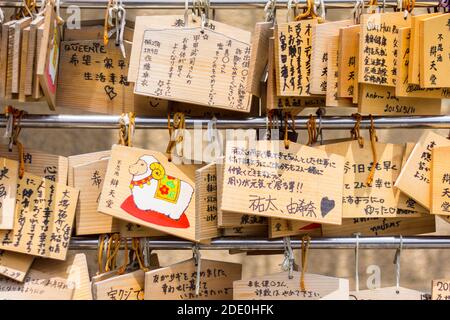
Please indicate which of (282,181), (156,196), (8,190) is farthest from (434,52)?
(8,190)

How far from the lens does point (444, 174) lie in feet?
4.34

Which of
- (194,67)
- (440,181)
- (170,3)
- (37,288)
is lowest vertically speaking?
(37,288)

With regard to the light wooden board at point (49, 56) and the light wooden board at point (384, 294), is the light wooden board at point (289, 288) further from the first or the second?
the light wooden board at point (49, 56)

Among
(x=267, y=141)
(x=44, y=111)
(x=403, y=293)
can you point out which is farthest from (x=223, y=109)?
(x=44, y=111)

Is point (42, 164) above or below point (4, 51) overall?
below

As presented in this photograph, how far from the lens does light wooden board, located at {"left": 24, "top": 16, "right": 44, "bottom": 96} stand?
48.9 inches

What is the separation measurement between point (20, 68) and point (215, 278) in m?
0.55

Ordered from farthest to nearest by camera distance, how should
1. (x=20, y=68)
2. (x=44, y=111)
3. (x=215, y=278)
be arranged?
1. (x=44, y=111)
2. (x=215, y=278)
3. (x=20, y=68)

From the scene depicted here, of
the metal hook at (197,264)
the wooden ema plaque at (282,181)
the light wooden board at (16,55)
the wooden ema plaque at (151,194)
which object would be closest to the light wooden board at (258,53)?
the wooden ema plaque at (282,181)

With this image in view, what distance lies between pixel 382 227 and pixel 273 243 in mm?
232

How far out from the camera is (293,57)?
1.29 meters

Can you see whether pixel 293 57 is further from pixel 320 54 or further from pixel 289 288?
pixel 289 288

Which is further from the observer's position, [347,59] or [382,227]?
[382,227]

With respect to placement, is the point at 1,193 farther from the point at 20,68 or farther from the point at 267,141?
the point at 267,141
